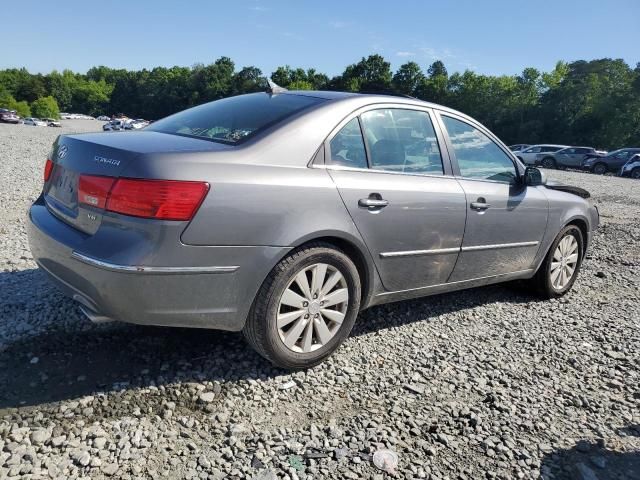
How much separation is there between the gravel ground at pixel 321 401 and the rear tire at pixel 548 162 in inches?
1176

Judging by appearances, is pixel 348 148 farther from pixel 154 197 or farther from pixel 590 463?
pixel 590 463

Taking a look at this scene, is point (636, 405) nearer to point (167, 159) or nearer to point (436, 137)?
point (436, 137)

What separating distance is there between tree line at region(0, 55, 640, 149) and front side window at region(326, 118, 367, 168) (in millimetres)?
942

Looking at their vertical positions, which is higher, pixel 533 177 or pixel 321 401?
pixel 533 177

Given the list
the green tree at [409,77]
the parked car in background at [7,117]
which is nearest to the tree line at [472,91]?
the green tree at [409,77]

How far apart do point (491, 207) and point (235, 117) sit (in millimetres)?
2031

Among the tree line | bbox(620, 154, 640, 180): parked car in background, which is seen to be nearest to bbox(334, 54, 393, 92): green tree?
the tree line

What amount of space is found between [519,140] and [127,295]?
190 ft

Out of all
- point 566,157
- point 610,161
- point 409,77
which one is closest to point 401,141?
point 610,161

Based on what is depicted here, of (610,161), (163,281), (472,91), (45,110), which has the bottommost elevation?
(45,110)

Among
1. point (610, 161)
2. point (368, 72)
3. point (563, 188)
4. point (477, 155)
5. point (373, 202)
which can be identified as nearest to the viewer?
point (373, 202)

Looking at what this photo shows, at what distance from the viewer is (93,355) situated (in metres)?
2.93

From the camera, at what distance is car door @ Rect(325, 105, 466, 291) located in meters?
3.04

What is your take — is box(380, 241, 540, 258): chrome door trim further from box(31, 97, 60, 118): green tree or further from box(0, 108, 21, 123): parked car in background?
box(31, 97, 60, 118): green tree
